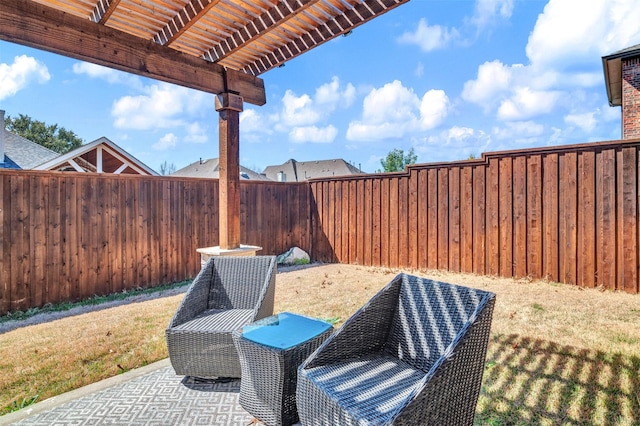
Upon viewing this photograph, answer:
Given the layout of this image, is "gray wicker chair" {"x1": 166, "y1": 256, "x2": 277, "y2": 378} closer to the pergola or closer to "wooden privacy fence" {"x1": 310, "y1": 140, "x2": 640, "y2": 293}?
the pergola

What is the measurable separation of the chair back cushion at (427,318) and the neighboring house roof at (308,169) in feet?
75.8

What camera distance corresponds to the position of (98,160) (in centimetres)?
1131

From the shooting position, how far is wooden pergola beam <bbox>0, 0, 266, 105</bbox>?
2.90m

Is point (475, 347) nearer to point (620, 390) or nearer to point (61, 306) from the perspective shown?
point (620, 390)

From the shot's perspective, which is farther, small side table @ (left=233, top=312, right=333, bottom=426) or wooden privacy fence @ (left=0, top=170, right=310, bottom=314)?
wooden privacy fence @ (left=0, top=170, right=310, bottom=314)

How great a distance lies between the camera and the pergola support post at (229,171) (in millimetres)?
4430

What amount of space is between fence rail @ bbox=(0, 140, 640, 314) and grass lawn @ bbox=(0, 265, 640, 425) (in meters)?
0.71

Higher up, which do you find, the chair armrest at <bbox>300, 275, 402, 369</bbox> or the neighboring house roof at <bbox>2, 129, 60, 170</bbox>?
the neighboring house roof at <bbox>2, 129, 60, 170</bbox>

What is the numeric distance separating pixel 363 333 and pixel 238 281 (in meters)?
1.41

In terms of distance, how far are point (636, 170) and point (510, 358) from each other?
358 cm

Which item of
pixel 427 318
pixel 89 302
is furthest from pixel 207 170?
pixel 427 318

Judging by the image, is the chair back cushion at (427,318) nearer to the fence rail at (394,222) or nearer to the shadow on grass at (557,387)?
the shadow on grass at (557,387)

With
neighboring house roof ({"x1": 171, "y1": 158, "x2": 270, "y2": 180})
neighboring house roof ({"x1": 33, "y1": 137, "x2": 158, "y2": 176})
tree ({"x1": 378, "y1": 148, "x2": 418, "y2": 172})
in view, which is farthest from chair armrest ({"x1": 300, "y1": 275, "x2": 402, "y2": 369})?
tree ({"x1": 378, "y1": 148, "x2": 418, "y2": 172})

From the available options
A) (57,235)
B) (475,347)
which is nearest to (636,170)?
(475,347)
